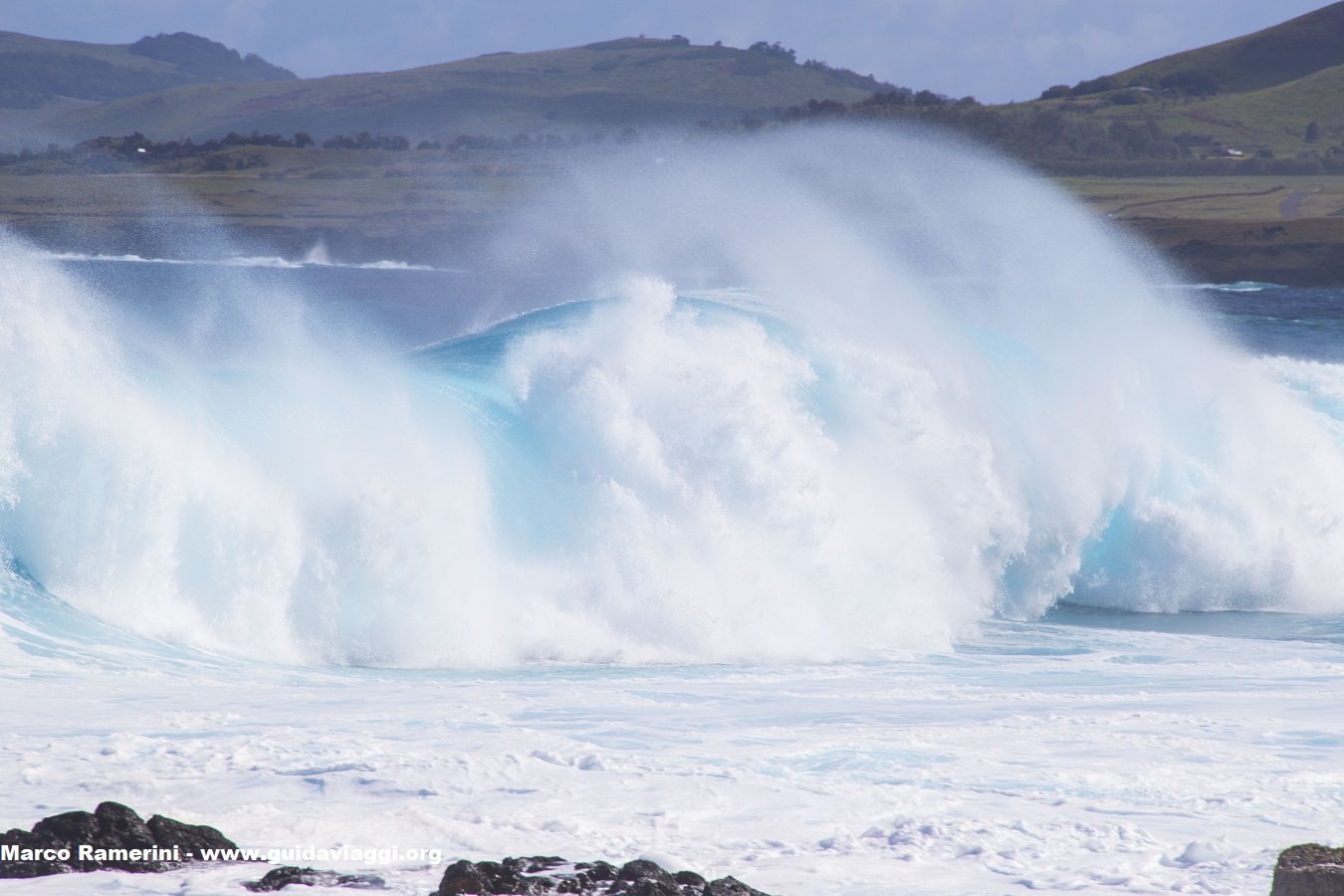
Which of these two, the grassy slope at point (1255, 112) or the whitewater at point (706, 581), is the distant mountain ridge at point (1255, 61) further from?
the whitewater at point (706, 581)

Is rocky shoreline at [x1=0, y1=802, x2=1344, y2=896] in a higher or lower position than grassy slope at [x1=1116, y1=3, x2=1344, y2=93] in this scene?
lower

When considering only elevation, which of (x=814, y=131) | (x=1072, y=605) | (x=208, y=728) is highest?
(x=814, y=131)

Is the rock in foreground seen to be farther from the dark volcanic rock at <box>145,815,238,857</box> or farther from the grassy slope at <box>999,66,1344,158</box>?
the grassy slope at <box>999,66,1344,158</box>

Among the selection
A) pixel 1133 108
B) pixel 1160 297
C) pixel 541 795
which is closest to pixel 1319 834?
pixel 541 795

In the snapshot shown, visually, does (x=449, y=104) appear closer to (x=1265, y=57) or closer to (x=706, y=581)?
(x=1265, y=57)

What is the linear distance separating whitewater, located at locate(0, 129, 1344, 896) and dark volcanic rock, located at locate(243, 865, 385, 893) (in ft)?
0.61

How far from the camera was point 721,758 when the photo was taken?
792 cm

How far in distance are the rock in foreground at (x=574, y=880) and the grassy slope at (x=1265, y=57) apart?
14000 centimetres

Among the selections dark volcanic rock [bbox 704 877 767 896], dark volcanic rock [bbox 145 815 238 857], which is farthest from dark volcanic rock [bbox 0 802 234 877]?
dark volcanic rock [bbox 704 877 767 896]

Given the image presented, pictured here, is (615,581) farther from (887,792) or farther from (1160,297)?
(1160,297)

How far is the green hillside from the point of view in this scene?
6393 inches

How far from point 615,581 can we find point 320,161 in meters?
89.8

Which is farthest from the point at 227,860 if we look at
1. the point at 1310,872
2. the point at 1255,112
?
the point at 1255,112

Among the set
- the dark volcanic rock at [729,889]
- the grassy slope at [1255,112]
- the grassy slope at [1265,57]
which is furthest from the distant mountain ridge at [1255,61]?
the dark volcanic rock at [729,889]
